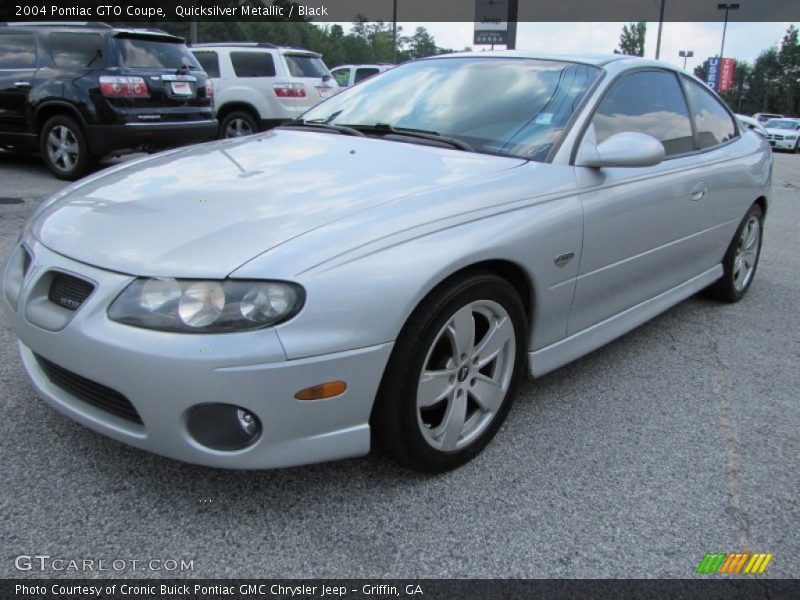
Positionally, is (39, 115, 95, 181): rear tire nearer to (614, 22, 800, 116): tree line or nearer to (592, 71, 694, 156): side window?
(592, 71, 694, 156): side window

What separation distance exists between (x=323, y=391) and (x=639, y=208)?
1.80 metres

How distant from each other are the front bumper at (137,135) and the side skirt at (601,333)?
606cm

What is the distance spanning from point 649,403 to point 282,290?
188 cm

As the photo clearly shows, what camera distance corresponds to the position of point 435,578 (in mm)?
1905

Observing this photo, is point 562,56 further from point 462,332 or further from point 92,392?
point 92,392

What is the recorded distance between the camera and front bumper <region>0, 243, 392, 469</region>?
72.4 inches

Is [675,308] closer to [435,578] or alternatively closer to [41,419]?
[435,578]

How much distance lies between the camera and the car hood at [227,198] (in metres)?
1.99

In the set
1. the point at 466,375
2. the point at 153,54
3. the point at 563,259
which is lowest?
the point at 466,375

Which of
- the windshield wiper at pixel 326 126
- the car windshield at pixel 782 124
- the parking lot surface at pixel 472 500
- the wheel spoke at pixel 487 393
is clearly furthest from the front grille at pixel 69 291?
the car windshield at pixel 782 124

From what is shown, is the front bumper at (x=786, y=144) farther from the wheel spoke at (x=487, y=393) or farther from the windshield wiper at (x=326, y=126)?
the wheel spoke at (x=487, y=393)

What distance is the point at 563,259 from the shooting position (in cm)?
262

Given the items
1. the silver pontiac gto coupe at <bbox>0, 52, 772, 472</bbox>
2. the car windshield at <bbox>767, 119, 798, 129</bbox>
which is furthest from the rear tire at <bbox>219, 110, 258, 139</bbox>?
the car windshield at <bbox>767, 119, 798, 129</bbox>

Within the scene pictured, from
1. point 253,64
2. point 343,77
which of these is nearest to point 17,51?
point 253,64
